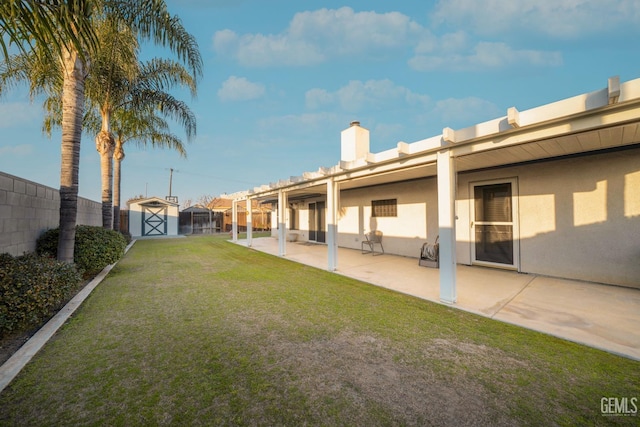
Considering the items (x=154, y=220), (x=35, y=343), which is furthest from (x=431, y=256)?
(x=154, y=220)

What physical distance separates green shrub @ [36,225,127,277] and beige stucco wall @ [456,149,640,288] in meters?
9.62

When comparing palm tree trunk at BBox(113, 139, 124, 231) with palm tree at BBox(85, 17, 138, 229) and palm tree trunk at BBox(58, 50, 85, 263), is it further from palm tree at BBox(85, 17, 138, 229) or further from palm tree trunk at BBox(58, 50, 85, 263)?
palm tree trunk at BBox(58, 50, 85, 263)

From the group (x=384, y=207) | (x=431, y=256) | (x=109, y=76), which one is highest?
(x=109, y=76)

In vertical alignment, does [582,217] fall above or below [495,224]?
above

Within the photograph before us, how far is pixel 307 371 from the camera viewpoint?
2.42 metres

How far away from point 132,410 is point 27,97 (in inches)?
367

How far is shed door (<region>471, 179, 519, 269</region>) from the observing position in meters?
6.14

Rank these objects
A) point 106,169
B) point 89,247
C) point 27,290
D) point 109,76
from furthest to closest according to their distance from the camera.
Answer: point 106,169 < point 109,76 < point 89,247 < point 27,290

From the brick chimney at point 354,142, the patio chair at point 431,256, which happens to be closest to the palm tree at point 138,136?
the brick chimney at point 354,142

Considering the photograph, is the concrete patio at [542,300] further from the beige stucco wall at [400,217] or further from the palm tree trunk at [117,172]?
the palm tree trunk at [117,172]

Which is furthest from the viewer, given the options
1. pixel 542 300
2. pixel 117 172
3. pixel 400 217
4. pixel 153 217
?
pixel 153 217

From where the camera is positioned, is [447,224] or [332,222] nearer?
[447,224]

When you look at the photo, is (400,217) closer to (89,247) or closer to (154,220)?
(89,247)

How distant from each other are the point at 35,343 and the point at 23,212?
10.9 feet
